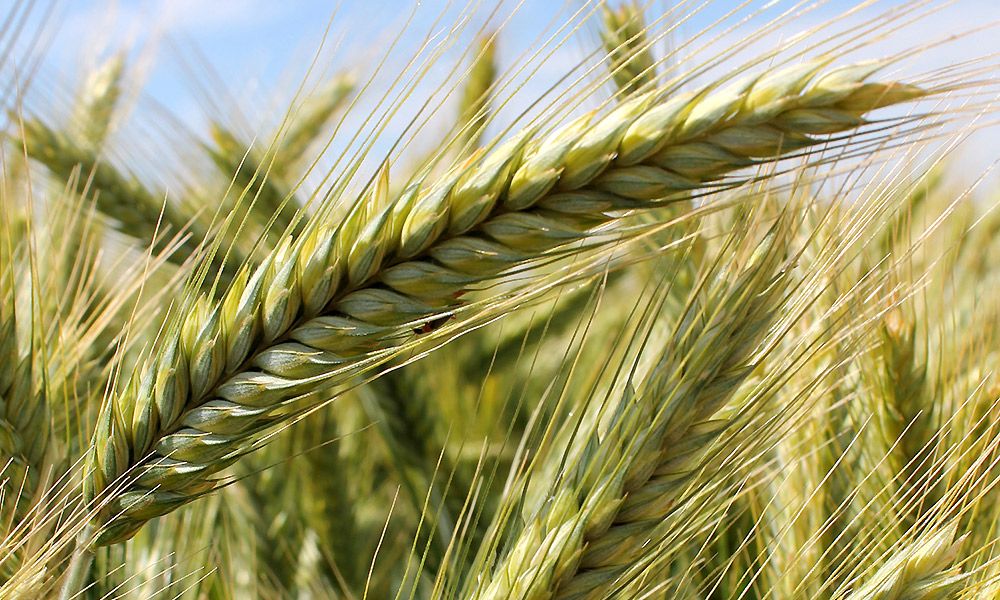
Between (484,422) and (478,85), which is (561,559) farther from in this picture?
(478,85)

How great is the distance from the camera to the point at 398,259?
81 centimetres

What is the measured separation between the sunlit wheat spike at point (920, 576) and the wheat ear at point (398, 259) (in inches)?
17.0

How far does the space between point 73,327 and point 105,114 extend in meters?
1.37

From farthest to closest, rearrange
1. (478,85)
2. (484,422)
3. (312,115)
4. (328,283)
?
1. (312,115)
2. (478,85)
3. (484,422)
4. (328,283)

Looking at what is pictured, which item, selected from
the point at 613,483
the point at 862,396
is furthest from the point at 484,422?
the point at 613,483

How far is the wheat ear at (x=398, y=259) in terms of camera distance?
698 millimetres

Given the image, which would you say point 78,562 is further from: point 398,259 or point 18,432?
point 398,259

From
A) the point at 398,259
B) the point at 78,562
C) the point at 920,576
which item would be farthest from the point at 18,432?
the point at 920,576

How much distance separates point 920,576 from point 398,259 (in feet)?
1.92

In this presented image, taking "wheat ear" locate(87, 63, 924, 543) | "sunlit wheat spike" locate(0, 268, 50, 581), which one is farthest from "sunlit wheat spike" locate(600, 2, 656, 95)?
"sunlit wheat spike" locate(0, 268, 50, 581)

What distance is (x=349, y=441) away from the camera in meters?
1.85

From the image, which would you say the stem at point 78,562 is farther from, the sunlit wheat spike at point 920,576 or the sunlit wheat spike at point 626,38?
the sunlit wheat spike at point 626,38

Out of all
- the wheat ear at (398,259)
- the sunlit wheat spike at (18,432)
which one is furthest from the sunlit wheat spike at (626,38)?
the sunlit wheat spike at (18,432)

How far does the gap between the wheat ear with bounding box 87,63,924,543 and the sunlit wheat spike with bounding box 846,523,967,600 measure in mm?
433
